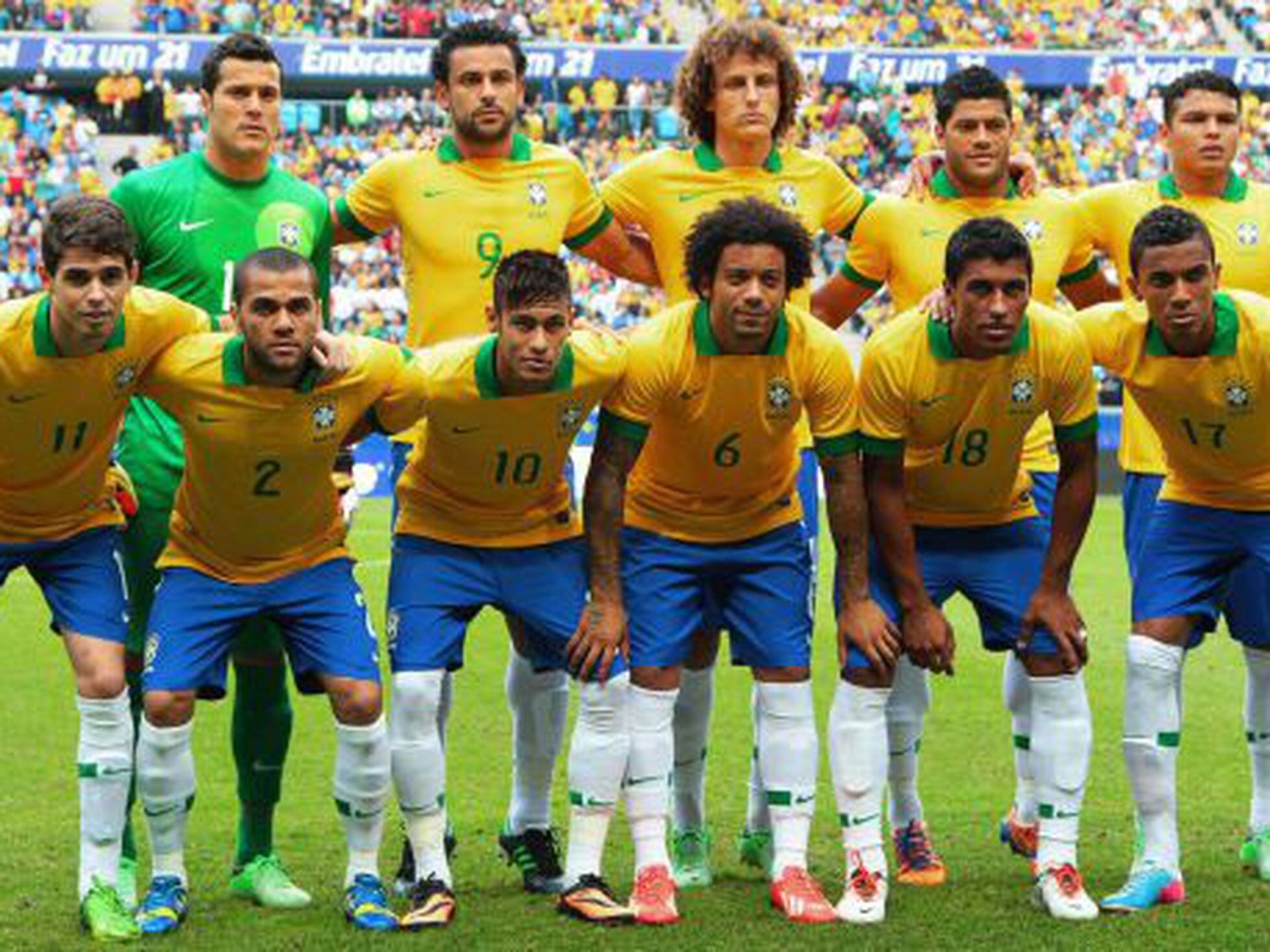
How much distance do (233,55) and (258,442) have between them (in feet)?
5.34

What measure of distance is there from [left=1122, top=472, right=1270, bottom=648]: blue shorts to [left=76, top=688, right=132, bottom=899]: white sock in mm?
3278

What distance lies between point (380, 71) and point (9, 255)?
31.5ft

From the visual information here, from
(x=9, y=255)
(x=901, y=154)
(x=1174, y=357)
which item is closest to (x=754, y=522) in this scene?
(x=1174, y=357)

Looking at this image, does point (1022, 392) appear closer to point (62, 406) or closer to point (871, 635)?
point (871, 635)

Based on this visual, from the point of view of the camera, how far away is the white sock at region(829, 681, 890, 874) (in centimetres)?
627

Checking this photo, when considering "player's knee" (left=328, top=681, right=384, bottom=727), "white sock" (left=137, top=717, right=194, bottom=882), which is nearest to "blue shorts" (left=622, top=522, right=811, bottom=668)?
"player's knee" (left=328, top=681, right=384, bottom=727)

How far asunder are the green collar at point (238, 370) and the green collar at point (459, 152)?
4.69 ft

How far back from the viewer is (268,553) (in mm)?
6297

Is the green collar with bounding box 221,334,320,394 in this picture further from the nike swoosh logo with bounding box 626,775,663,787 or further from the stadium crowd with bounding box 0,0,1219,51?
the stadium crowd with bounding box 0,0,1219,51

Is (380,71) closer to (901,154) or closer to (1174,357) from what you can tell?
(901,154)

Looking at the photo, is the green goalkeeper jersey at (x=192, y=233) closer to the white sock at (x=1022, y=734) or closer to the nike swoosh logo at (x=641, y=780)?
the nike swoosh logo at (x=641, y=780)

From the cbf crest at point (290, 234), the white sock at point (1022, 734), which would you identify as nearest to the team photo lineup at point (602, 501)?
the cbf crest at point (290, 234)

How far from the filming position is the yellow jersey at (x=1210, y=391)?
6375 mm

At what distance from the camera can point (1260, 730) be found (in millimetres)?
7062
